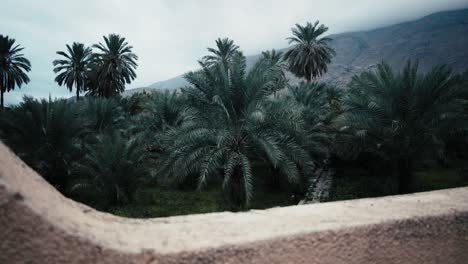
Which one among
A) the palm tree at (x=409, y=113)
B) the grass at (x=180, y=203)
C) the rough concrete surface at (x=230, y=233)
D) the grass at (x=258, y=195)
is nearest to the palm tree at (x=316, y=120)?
the palm tree at (x=409, y=113)

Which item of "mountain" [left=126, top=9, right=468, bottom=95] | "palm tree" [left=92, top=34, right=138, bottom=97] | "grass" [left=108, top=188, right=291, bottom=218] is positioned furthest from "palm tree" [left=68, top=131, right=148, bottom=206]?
"mountain" [left=126, top=9, right=468, bottom=95]

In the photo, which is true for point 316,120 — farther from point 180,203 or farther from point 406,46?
point 406,46

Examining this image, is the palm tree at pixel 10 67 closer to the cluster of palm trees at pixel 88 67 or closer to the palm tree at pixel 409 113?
the cluster of palm trees at pixel 88 67

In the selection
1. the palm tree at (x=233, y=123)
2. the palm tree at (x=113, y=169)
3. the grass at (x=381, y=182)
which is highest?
the palm tree at (x=233, y=123)

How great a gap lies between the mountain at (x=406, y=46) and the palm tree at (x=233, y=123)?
78210 mm

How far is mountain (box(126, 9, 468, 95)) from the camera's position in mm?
103000

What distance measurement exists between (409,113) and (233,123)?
5195mm

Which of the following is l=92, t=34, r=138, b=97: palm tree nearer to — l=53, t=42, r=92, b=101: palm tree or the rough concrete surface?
l=53, t=42, r=92, b=101: palm tree

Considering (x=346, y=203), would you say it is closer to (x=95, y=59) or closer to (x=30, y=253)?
(x=30, y=253)

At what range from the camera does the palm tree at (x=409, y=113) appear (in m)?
8.74

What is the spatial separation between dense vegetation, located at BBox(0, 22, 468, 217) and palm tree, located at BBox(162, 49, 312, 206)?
3cm

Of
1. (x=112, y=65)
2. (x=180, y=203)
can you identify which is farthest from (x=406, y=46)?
(x=180, y=203)

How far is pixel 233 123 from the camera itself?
8.52 meters

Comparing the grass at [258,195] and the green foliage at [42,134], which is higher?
the green foliage at [42,134]
